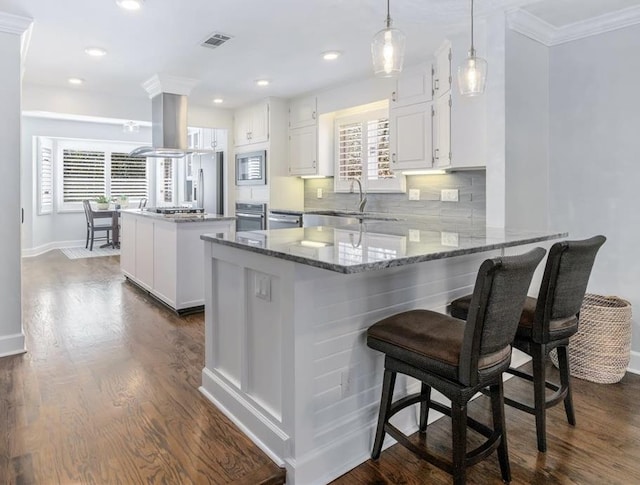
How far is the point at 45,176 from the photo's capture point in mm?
8516

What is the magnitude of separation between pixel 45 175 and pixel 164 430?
27.2 ft

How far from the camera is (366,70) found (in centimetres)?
436

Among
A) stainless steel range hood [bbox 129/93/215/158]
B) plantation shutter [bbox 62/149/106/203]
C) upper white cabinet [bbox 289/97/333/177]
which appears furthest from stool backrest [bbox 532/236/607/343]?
plantation shutter [bbox 62/149/106/203]

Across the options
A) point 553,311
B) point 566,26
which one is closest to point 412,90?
point 566,26

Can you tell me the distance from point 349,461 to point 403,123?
320cm

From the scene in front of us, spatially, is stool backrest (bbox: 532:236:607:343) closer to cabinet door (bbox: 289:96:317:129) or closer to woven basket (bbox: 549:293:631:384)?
woven basket (bbox: 549:293:631:384)

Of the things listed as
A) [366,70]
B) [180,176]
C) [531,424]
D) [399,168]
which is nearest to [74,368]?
[531,424]

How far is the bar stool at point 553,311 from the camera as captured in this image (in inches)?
74.4

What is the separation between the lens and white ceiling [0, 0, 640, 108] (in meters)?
2.86

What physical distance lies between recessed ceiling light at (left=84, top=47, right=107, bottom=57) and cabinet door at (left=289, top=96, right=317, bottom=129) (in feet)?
7.72

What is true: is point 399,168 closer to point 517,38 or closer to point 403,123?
→ point 403,123

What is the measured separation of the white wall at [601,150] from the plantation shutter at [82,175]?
8.89m

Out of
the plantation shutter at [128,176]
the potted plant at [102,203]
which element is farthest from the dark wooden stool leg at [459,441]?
the plantation shutter at [128,176]

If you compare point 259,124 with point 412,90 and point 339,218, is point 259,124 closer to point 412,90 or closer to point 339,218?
point 339,218
